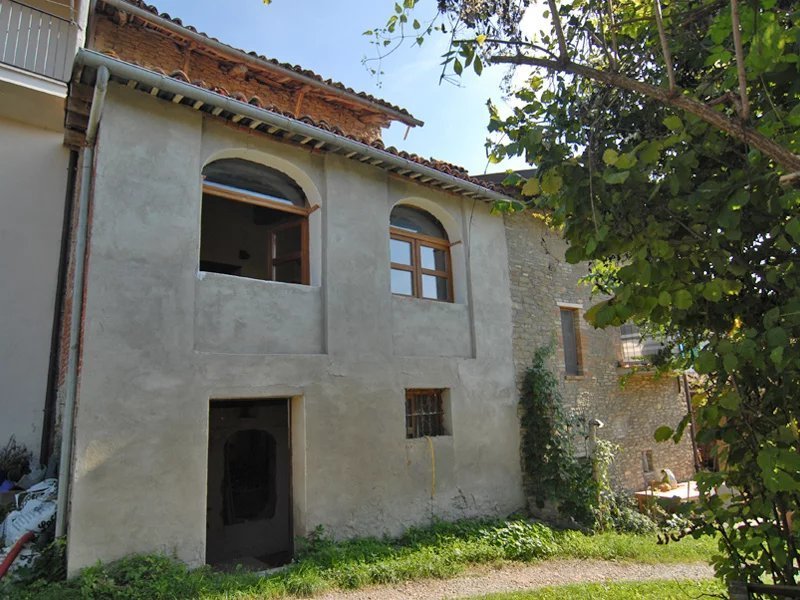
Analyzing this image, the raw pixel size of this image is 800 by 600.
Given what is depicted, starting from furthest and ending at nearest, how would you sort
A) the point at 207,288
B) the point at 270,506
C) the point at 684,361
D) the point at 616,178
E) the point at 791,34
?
1. the point at 270,506
2. the point at 207,288
3. the point at 684,361
4. the point at 616,178
5. the point at 791,34

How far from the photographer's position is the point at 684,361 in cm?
461

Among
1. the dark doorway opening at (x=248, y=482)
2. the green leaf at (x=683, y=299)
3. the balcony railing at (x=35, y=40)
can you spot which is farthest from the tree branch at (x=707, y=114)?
the balcony railing at (x=35, y=40)

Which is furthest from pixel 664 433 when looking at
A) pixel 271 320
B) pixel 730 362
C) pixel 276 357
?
pixel 271 320

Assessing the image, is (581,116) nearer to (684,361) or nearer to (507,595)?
(684,361)

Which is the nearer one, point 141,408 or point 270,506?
point 141,408

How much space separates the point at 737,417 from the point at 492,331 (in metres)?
6.48

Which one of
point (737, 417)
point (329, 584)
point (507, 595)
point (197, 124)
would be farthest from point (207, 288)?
point (737, 417)

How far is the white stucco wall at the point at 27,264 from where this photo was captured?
26.0 feet

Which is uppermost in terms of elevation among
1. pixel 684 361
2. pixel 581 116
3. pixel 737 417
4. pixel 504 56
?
pixel 504 56

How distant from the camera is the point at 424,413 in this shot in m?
8.74

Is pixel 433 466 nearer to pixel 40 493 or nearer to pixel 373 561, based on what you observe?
pixel 373 561

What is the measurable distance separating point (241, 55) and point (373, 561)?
8.68m

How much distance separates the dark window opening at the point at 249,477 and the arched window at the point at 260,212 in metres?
2.90

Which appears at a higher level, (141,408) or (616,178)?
(616,178)
